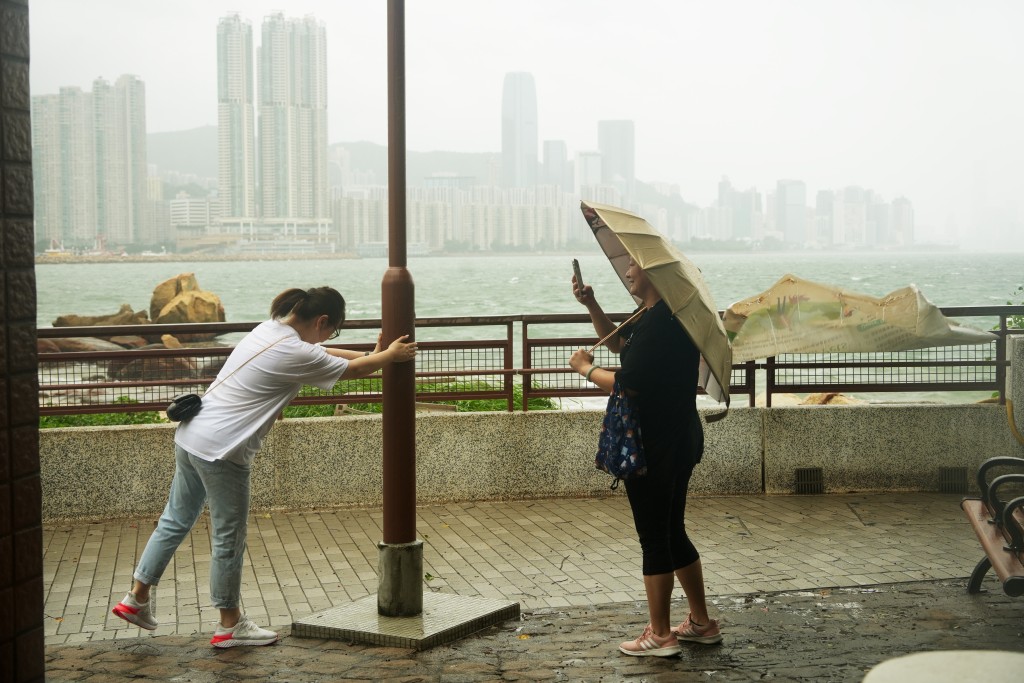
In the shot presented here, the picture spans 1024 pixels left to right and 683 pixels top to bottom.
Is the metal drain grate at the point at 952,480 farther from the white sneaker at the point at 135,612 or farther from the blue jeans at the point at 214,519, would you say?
the white sneaker at the point at 135,612

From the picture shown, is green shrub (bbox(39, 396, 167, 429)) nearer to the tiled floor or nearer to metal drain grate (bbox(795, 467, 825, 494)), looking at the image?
the tiled floor

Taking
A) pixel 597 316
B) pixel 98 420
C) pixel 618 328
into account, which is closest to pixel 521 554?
pixel 597 316

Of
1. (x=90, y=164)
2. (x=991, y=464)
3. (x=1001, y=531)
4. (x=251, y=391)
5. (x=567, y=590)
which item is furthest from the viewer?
(x=90, y=164)

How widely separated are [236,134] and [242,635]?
14867 centimetres

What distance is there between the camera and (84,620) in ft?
21.6

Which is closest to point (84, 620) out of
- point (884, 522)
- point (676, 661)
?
point (676, 661)

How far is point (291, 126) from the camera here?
496 ft

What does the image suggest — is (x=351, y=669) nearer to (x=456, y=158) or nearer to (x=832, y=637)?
(x=832, y=637)

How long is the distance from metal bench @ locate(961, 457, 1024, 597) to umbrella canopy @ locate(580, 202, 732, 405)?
1.72 m

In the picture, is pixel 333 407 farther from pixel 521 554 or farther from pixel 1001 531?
pixel 1001 531

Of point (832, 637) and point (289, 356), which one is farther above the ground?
point (289, 356)

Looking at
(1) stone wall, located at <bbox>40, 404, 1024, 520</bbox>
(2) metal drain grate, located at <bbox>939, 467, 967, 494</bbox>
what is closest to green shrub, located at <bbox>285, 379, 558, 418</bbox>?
(1) stone wall, located at <bbox>40, 404, 1024, 520</bbox>

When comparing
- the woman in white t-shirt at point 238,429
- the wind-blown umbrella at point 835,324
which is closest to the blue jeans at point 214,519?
the woman in white t-shirt at point 238,429

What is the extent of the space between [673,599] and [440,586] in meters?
1.53
